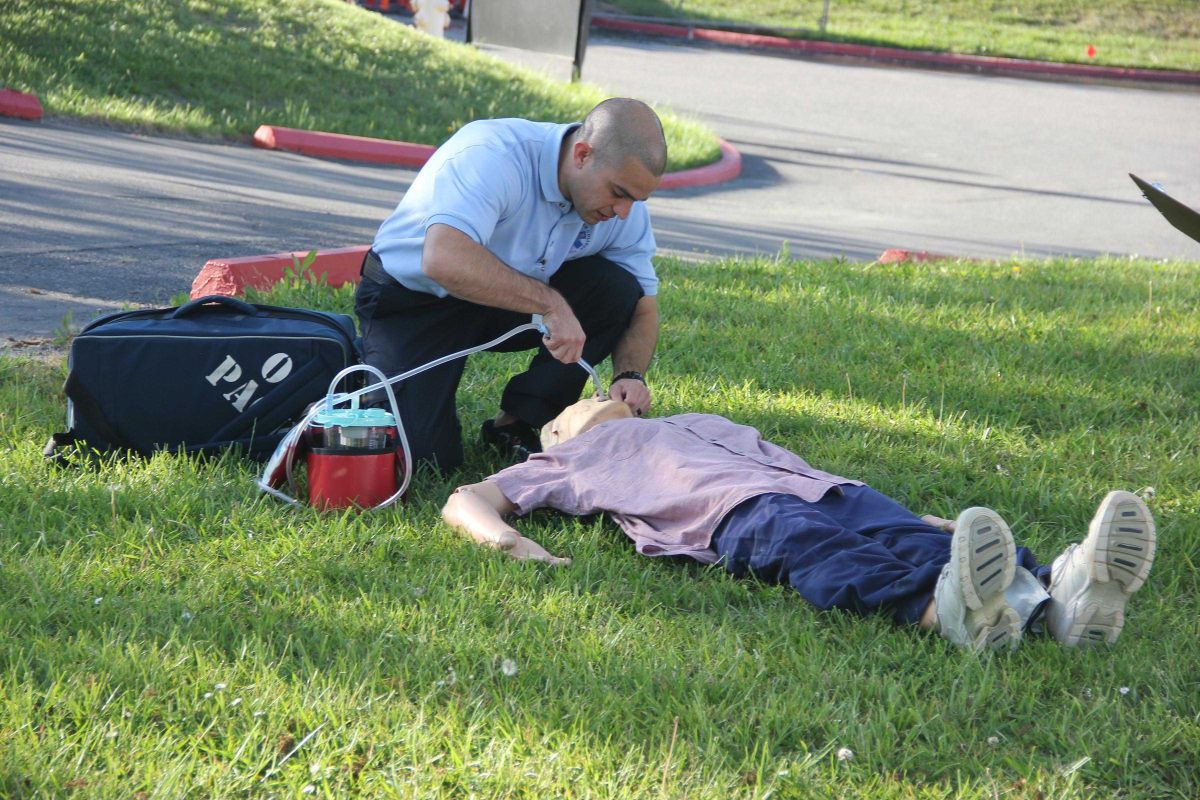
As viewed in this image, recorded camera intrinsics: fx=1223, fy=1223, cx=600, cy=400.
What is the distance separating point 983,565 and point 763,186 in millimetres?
9189

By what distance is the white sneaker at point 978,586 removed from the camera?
2592 mm

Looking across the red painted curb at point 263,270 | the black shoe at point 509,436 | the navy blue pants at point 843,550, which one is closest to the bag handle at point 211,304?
the black shoe at point 509,436

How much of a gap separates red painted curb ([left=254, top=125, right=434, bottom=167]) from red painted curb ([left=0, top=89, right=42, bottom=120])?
1718 millimetres

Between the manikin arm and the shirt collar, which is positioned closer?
the manikin arm

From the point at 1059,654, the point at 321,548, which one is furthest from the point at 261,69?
the point at 1059,654

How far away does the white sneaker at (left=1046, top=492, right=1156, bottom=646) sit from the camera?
2613mm

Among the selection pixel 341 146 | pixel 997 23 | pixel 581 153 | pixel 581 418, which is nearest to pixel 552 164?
pixel 581 153

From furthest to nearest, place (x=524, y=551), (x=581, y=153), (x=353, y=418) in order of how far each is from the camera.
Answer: (x=581, y=153) < (x=353, y=418) < (x=524, y=551)

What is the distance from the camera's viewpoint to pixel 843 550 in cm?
294

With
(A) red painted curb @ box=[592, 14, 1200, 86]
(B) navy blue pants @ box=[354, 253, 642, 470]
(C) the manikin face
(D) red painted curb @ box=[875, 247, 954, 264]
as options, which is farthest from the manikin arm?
(A) red painted curb @ box=[592, 14, 1200, 86]

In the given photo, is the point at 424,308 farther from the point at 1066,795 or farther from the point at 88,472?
the point at 1066,795

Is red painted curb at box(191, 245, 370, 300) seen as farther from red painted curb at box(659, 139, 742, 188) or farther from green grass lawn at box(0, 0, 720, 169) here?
red painted curb at box(659, 139, 742, 188)

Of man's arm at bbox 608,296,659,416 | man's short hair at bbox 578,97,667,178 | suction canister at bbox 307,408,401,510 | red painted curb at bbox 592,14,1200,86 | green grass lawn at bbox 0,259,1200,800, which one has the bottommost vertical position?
green grass lawn at bbox 0,259,1200,800

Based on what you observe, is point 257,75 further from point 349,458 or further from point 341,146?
point 349,458
